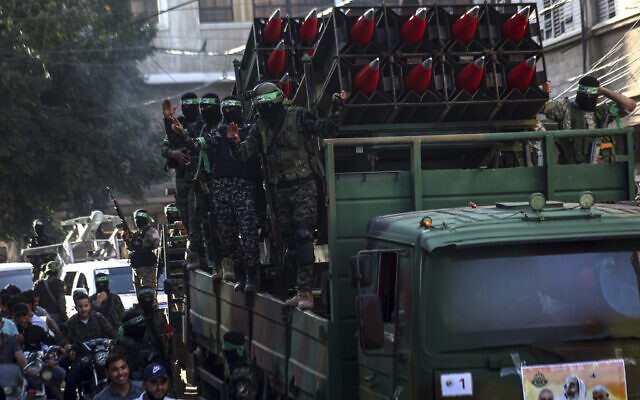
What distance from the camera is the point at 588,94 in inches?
377

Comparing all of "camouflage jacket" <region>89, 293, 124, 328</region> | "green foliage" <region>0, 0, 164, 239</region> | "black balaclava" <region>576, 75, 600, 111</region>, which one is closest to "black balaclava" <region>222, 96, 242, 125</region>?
"black balaclava" <region>576, 75, 600, 111</region>

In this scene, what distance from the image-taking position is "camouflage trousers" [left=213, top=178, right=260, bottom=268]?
9148 mm

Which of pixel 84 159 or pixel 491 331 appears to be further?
pixel 84 159

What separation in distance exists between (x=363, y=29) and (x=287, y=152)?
A: 5.77 feet

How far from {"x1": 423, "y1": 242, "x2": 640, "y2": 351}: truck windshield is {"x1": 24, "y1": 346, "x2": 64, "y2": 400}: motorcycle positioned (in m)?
6.06

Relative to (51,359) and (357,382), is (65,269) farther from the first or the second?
(357,382)

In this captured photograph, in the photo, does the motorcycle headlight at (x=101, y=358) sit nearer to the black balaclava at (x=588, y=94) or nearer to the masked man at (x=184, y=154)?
the masked man at (x=184, y=154)

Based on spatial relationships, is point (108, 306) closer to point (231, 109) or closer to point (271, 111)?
point (231, 109)

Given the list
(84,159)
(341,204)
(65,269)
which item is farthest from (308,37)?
(84,159)

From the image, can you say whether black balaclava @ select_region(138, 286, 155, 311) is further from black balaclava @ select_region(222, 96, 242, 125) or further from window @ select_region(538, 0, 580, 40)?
window @ select_region(538, 0, 580, 40)

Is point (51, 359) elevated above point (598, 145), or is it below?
below

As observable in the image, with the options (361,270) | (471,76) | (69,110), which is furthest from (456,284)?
(69,110)

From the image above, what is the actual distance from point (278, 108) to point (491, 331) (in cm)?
387

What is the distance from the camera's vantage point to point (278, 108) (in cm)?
876
